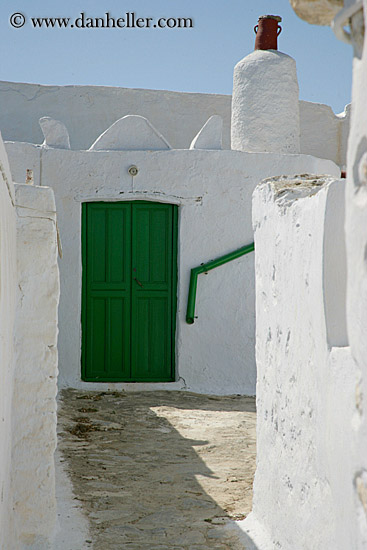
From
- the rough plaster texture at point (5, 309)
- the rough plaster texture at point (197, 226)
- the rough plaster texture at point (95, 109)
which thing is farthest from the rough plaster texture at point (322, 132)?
the rough plaster texture at point (5, 309)

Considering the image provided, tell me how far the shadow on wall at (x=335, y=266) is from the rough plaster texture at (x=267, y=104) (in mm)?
6440

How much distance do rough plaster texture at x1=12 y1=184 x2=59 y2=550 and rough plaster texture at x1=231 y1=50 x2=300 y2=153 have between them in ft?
17.9

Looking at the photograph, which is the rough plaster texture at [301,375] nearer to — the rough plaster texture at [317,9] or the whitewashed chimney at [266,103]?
the rough plaster texture at [317,9]

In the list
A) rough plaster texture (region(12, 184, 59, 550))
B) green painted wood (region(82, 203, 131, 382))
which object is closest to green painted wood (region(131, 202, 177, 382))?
green painted wood (region(82, 203, 131, 382))

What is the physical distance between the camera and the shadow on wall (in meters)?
2.38

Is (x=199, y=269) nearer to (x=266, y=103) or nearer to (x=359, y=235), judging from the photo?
(x=266, y=103)

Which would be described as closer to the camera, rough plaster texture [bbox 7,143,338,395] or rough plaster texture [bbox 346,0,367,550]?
rough plaster texture [bbox 346,0,367,550]

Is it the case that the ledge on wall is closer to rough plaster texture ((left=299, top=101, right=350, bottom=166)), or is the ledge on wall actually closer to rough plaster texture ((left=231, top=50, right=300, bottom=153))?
rough plaster texture ((left=231, top=50, right=300, bottom=153))

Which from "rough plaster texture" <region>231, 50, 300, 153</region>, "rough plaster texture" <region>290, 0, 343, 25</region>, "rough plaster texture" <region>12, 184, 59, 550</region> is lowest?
"rough plaster texture" <region>12, 184, 59, 550</region>

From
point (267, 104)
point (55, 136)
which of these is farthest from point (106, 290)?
point (267, 104)

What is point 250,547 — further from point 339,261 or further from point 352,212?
point 352,212

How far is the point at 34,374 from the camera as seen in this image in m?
3.65

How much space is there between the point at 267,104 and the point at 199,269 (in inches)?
86.9

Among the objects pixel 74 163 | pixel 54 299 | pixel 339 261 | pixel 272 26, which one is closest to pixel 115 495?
pixel 54 299
